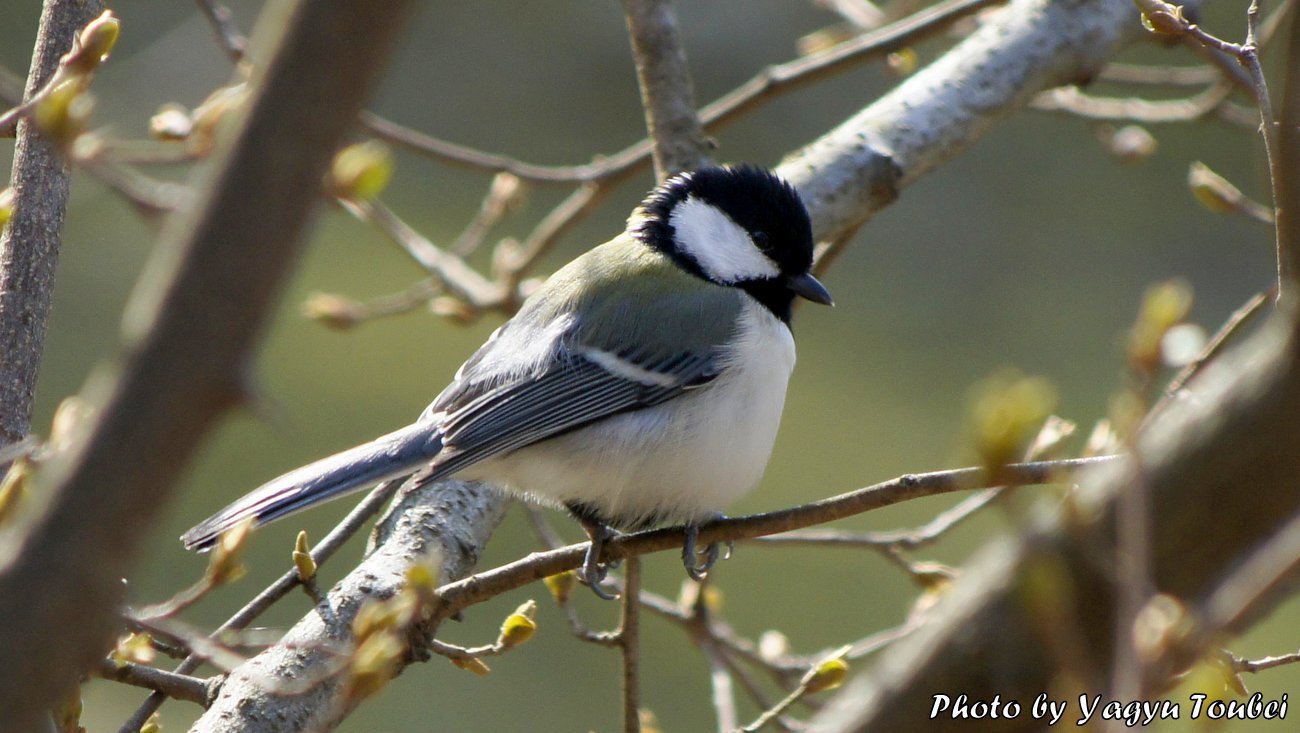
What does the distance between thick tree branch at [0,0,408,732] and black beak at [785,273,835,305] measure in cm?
183

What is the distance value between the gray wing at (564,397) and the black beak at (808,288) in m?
0.30

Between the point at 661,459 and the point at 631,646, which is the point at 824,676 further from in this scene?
the point at 661,459

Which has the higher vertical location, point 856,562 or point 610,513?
point 610,513

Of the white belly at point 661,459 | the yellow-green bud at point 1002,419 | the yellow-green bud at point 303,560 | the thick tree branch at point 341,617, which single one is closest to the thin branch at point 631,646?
the white belly at point 661,459

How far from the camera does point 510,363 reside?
2271 mm

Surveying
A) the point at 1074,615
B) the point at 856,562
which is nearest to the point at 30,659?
the point at 1074,615

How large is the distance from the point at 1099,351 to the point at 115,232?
4.47 metres

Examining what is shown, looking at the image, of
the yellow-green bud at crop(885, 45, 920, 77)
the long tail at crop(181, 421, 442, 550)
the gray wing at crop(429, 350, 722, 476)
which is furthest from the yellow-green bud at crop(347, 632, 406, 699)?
the yellow-green bud at crop(885, 45, 920, 77)

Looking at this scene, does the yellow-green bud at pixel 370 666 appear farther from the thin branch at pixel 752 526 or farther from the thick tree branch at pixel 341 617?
the thin branch at pixel 752 526

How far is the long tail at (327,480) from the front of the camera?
186cm

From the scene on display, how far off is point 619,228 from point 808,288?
3448 millimetres

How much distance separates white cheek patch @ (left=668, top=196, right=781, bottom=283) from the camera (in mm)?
2490

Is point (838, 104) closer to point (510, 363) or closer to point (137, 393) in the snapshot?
point (510, 363)

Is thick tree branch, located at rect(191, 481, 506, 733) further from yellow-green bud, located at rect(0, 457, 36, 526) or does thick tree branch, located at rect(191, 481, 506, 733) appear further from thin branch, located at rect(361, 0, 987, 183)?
thin branch, located at rect(361, 0, 987, 183)
